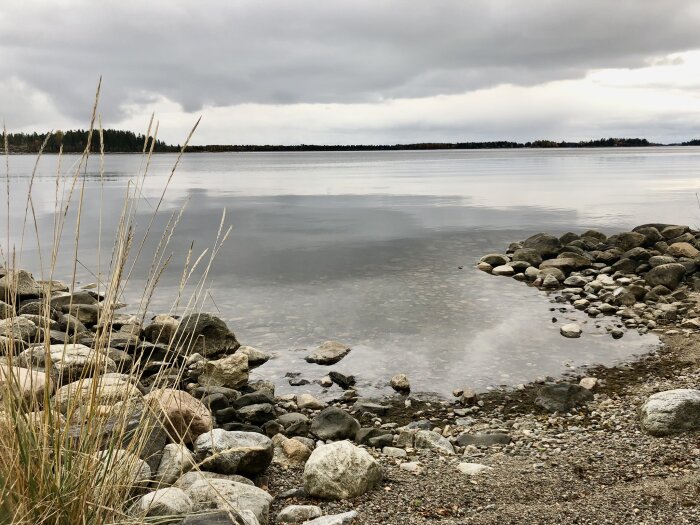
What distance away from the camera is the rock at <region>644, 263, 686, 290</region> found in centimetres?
1476

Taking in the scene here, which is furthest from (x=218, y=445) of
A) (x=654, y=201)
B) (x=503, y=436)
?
(x=654, y=201)

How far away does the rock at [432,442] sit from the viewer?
274 inches

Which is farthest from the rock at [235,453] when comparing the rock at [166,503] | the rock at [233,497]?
the rock at [166,503]

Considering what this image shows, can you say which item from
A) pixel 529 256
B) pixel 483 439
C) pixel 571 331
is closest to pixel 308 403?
pixel 483 439

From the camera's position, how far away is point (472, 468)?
239 inches

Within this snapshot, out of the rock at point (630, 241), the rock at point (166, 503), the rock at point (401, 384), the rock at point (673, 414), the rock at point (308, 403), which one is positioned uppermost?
the rock at point (630, 241)

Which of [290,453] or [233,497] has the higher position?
[233,497]

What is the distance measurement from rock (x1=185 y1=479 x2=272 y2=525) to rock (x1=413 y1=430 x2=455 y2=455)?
2.47m

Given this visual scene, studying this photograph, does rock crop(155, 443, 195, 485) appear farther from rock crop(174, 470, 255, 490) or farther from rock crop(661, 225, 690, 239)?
rock crop(661, 225, 690, 239)

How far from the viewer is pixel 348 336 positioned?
468 inches

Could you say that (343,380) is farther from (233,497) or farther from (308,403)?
(233,497)

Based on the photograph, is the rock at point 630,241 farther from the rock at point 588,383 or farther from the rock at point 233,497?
the rock at point 233,497

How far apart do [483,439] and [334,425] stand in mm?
1778

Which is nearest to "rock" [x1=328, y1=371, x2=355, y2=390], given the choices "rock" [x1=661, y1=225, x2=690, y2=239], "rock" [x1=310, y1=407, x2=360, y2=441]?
"rock" [x1=310, y1=407, x2=360, y2=441]
